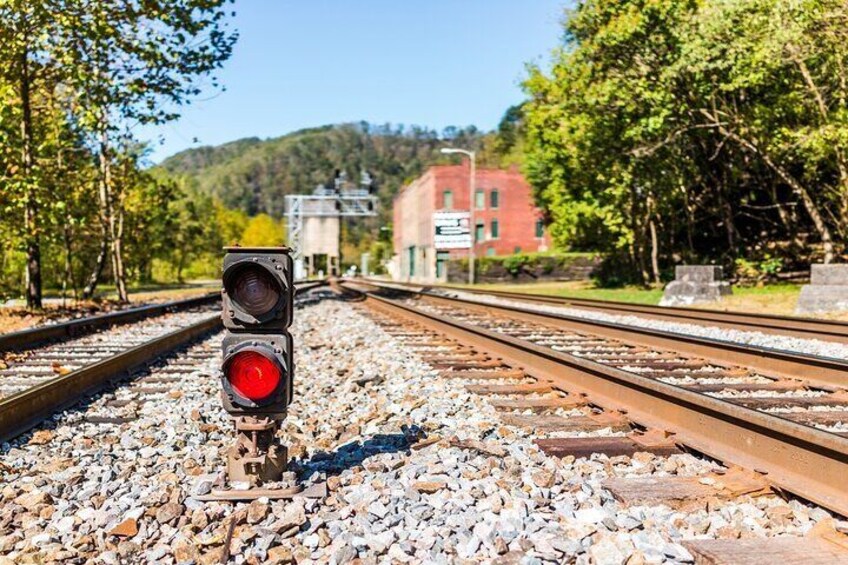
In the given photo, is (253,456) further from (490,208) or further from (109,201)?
(490,208)

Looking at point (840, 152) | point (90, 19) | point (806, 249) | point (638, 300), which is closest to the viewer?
point (90, 19)

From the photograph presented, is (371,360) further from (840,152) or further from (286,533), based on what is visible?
(840,152)

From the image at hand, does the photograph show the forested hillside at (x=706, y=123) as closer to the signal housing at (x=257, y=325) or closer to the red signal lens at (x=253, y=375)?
the signal housing at (x=257, y=325)

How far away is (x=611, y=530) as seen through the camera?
2.87m

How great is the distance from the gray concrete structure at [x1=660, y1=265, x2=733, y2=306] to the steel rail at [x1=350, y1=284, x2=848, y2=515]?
485 inches

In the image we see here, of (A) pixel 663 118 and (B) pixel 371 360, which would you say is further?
(A) pixel 663 118

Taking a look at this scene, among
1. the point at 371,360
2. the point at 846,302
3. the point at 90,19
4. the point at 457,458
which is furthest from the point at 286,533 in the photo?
the point at 90,19

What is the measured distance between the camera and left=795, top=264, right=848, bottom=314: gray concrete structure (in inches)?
545

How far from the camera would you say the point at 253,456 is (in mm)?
3383

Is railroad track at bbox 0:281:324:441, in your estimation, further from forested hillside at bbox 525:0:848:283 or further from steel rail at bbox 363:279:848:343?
forested hillside at bbox 525:0:848:283

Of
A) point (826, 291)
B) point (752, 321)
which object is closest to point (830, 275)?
point (826, 291)

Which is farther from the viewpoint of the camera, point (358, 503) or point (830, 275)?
point (830, 275)

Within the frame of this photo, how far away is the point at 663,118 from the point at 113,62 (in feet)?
49.8

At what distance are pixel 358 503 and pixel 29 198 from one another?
41.5ft
